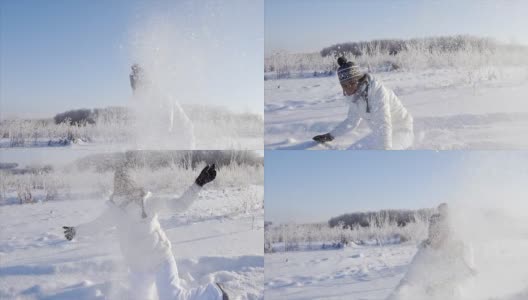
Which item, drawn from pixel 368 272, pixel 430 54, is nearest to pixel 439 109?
pixel 430 54

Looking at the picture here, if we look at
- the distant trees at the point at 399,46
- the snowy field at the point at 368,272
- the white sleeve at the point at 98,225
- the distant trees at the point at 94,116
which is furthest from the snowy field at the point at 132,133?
the snowy field at the point at 368,272

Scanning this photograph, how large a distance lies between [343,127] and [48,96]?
5.71 ft

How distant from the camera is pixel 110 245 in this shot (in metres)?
3.06

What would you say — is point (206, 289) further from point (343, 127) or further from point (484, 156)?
point (484, 156)

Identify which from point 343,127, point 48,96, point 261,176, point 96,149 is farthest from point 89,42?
point 343,127

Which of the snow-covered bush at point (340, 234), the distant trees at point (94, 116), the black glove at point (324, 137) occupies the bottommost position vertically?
the snow-covered bush at point (340, 234)

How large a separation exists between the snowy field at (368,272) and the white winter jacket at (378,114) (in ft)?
2.14

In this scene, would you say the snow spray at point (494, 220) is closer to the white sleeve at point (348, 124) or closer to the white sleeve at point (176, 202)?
the white sleeve at point (348, 124)

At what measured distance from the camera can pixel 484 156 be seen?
9.86 feet

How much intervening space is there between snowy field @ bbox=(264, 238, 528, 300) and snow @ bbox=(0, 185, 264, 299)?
15cm

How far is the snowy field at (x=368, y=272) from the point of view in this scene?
9.84 feet

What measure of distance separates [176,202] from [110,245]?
1.72 ft

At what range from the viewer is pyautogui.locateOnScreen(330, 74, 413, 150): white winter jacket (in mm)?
2867

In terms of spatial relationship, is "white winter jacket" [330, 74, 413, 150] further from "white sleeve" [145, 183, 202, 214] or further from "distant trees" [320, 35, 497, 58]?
"white sleeve" [145, 183, 202, 214]
